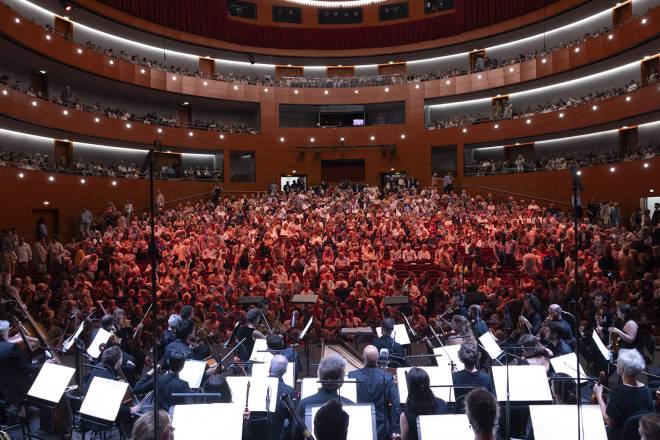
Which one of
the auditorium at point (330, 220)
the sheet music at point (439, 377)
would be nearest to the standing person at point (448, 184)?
the auditorium at point (330, 220)

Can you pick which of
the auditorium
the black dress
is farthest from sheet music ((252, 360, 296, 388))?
the black dress

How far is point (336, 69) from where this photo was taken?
116 feet

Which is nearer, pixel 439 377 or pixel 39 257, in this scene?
pixel 439 377

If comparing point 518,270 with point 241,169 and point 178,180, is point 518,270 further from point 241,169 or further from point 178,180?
point 241,169

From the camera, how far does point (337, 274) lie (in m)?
15.3

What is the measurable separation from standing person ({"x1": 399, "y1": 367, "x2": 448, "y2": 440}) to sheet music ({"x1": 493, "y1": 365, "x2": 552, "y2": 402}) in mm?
905

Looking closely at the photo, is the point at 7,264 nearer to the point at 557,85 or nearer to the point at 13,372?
the point at 13,372

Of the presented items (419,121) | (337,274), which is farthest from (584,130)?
(337,274)

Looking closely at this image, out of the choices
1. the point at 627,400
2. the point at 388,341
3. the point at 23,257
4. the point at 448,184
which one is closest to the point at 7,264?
the point at 23,257

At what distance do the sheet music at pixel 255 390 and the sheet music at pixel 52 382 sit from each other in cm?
165

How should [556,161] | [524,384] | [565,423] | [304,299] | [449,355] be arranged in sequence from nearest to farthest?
[565,423] < [524,384] < [449,355] < [304,299] < [556,161]

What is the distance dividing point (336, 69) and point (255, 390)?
105 feet

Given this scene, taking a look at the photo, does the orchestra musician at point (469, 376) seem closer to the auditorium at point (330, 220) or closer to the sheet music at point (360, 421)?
the auditorium at point (330, 220)

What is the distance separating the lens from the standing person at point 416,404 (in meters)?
4.51
